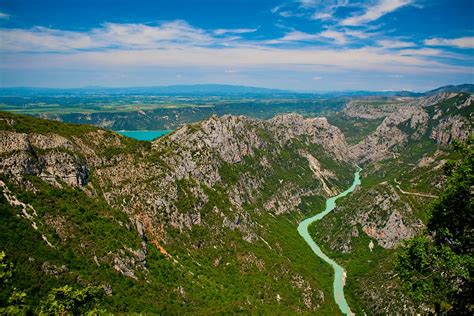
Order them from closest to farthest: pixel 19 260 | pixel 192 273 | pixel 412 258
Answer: pixel 412 258
pixel 19 260
pixel 192 273

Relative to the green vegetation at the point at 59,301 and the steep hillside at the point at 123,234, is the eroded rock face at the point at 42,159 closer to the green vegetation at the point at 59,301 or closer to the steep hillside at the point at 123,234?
the steep hillside at the point at 123,234

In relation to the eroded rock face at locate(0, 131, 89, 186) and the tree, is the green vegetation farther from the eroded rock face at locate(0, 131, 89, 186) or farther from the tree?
the eroded rock face at locate(0, 131, 89, 186)

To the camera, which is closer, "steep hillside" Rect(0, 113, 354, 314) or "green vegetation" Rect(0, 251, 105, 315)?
"green vegetation" Rect(0, 251, 105, 315)

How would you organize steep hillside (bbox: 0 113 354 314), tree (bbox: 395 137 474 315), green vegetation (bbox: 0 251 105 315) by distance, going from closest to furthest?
green vegetation (bbox: 0 251 105 315) < tree (bbox: 395 137 474 315) < steep hillside (bbox: 0 113 354 314)

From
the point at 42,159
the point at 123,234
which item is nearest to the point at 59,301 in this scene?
the point at 123,234

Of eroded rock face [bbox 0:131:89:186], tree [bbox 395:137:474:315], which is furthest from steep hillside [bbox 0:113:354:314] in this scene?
tree [bbox 395:137:474:315]

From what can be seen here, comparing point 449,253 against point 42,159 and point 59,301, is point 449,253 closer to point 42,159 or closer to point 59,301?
point 59,301

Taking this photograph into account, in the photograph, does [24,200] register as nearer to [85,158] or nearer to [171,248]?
[85,158]

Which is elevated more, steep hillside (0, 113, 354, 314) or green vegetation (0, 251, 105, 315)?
green vegetation (0, 251, 105, 315)

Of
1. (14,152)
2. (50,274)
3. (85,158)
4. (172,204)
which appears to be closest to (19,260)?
(50,274)
